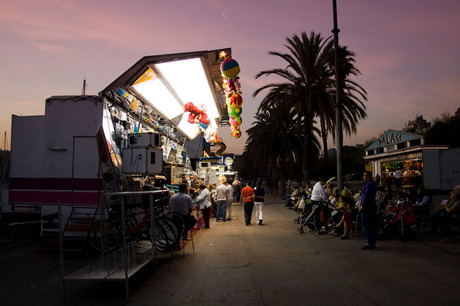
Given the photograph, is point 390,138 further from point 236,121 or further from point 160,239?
point 160,239

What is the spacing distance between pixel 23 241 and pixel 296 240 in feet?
28.9

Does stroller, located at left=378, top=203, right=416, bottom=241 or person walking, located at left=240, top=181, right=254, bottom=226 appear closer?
stroller, located at left=378, top=203, right=416, bottom=241

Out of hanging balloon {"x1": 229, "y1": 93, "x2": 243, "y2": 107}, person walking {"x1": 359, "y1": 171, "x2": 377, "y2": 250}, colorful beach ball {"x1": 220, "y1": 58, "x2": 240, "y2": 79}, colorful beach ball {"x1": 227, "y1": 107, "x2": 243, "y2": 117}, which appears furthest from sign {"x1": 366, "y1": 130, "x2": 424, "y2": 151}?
person walking {"x1": 359, "y1": 171, "x2": 377, "y2": 250}

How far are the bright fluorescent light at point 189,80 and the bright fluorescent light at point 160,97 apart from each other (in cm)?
34

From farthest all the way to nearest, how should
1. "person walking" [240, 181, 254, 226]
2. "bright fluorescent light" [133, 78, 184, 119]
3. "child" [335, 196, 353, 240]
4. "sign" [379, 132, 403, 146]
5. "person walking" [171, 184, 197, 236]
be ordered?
"sign" [379, 132, 403, 146] → "person walking" [240, 181, 254, 226] → "bright fluorescent light" [133, 78, 184, 119] → "child" [335, 196, 353, 240] → "person walking" [171, 184, 197, 236]

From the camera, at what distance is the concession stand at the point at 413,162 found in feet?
95.2

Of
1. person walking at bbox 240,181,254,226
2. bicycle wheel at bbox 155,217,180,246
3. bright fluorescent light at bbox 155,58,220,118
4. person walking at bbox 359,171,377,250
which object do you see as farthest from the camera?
person walking at bbox 240,181,254,226

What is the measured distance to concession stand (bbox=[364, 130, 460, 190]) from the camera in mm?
29016

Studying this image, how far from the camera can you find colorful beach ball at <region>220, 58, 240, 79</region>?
1123cm

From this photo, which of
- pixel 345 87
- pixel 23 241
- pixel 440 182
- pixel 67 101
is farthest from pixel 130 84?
pixel 440 182

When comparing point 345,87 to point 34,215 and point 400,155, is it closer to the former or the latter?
point 34,215

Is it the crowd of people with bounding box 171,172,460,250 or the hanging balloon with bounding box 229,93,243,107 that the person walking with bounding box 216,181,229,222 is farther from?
the hanging balloon with bounding box 229,93,243,107

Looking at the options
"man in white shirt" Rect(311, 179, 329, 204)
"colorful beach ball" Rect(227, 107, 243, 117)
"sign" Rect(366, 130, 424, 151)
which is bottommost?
"man in white shirt" Rect(311, 179, 329, 204)

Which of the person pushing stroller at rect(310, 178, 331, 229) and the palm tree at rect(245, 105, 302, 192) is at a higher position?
the palm tree at rect(245, 105, 302, 192)
